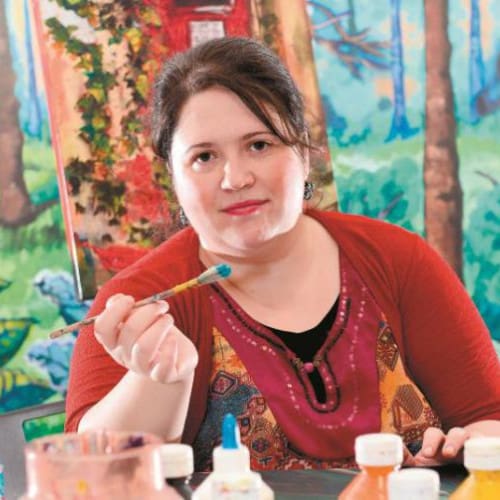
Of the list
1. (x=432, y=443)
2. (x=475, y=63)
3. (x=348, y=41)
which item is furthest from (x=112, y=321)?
(x=475, y=63)

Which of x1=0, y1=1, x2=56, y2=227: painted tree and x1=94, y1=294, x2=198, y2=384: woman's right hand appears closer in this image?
x1=94, y1=294, x2=198, y2=384: woman's right hand

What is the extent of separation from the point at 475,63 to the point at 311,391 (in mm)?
1396

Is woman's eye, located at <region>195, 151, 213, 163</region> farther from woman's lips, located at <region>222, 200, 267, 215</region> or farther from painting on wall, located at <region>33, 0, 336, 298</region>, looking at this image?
painting on wall, located at <region>33, 0, 336, 298</region>

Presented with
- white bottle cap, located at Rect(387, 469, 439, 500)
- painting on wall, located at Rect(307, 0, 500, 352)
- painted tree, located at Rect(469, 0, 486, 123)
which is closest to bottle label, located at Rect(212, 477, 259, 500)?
white bottle cap, located at Rect(387, 469, 439, 500)

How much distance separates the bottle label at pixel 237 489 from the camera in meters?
1.07

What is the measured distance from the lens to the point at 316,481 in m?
1.53

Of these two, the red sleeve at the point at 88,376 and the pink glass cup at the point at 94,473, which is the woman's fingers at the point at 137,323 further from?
the pink glass cup at the point at 94,473

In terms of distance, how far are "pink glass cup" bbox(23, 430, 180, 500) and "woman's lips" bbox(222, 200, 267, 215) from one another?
0.83 m

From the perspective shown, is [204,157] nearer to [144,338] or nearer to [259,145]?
[259,145]

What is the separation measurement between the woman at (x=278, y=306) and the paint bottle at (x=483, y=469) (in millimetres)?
573

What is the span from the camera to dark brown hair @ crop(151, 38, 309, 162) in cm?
183

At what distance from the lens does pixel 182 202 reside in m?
1.87

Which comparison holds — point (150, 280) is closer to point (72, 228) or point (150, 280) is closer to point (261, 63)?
point (261, 63)

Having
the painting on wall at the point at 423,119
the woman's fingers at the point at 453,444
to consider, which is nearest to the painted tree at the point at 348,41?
the painting on wall at the point at 423,119
